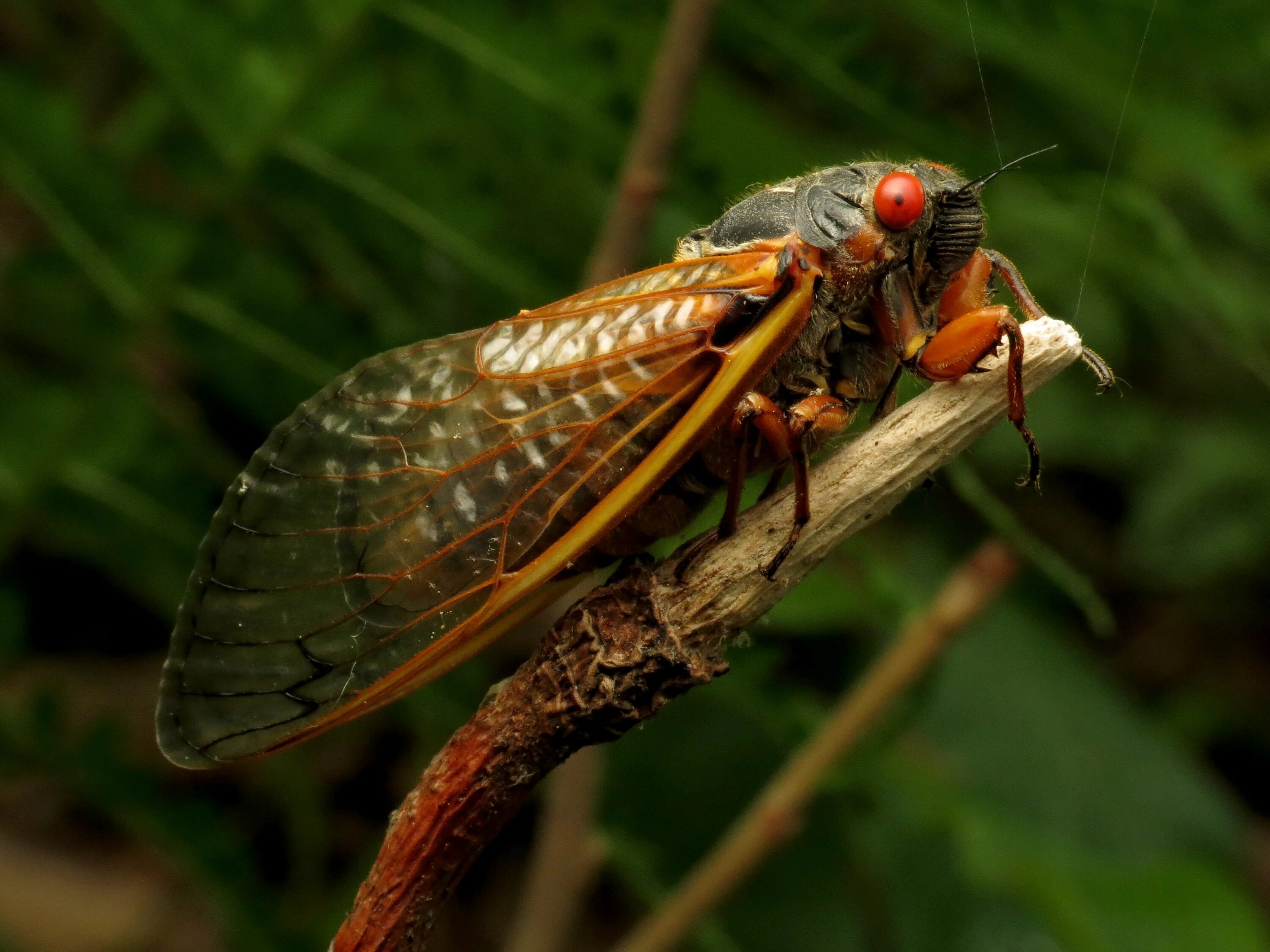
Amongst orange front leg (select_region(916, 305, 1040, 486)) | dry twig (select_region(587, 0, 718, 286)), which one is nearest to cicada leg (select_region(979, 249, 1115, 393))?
orange front leg (select_region(916, 305, 1040, 486))

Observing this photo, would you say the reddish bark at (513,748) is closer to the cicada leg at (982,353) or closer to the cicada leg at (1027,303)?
the cicada leg at (982,353)

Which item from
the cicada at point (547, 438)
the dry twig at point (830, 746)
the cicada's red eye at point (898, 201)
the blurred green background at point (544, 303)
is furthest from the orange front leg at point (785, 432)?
the dry twig at point (830, 746)

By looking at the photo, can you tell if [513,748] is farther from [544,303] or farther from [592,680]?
[544,303]

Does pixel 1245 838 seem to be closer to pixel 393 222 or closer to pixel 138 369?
pixel 393 222

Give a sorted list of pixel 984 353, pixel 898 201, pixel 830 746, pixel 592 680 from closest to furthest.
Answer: pixel 592 680
pixel 984 353
pixel 898 201
pixel 830 746

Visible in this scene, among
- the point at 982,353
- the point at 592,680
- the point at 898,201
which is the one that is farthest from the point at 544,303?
the point at 592,680
